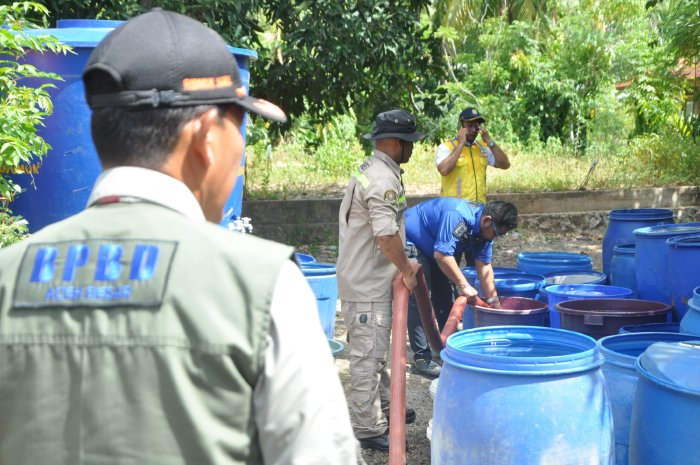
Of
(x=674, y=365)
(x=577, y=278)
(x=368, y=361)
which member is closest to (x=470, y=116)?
(x=577, y=278)

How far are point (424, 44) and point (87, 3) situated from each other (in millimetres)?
3751

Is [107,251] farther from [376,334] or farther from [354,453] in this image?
[376,334]

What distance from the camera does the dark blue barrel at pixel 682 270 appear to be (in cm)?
400

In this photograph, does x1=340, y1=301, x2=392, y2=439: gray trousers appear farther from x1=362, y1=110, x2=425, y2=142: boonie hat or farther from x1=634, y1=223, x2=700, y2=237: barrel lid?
x1=634, y1=223, x2=700, y2=237: barrel lid

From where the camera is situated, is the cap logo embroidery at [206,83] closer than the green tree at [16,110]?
Yes

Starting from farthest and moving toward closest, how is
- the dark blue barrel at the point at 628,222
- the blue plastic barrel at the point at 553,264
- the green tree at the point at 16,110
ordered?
the blue plastic barrel at the point at 553,264 < the dark blue barrel at the point at 628,222 < the green tree at the point at 16,110

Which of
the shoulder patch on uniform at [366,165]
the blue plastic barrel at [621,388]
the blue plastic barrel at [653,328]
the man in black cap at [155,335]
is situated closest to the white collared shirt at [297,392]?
the man in black cap at [155,335]

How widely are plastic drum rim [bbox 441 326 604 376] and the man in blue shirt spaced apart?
136cm

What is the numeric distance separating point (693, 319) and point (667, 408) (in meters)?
0.83

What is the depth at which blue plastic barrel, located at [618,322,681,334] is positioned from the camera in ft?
12.5

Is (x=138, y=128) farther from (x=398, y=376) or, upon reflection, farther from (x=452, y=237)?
(x=452, y=237)

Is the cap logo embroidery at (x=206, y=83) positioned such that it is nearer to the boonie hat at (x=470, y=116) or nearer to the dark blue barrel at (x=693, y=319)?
the dark blue barrel at (x=693, y=319)

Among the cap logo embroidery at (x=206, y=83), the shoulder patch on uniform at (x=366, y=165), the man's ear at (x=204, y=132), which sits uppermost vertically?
the shoulder patch on uniform at (x=366, y=165)

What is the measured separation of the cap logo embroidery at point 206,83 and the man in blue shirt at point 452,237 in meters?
3.78
